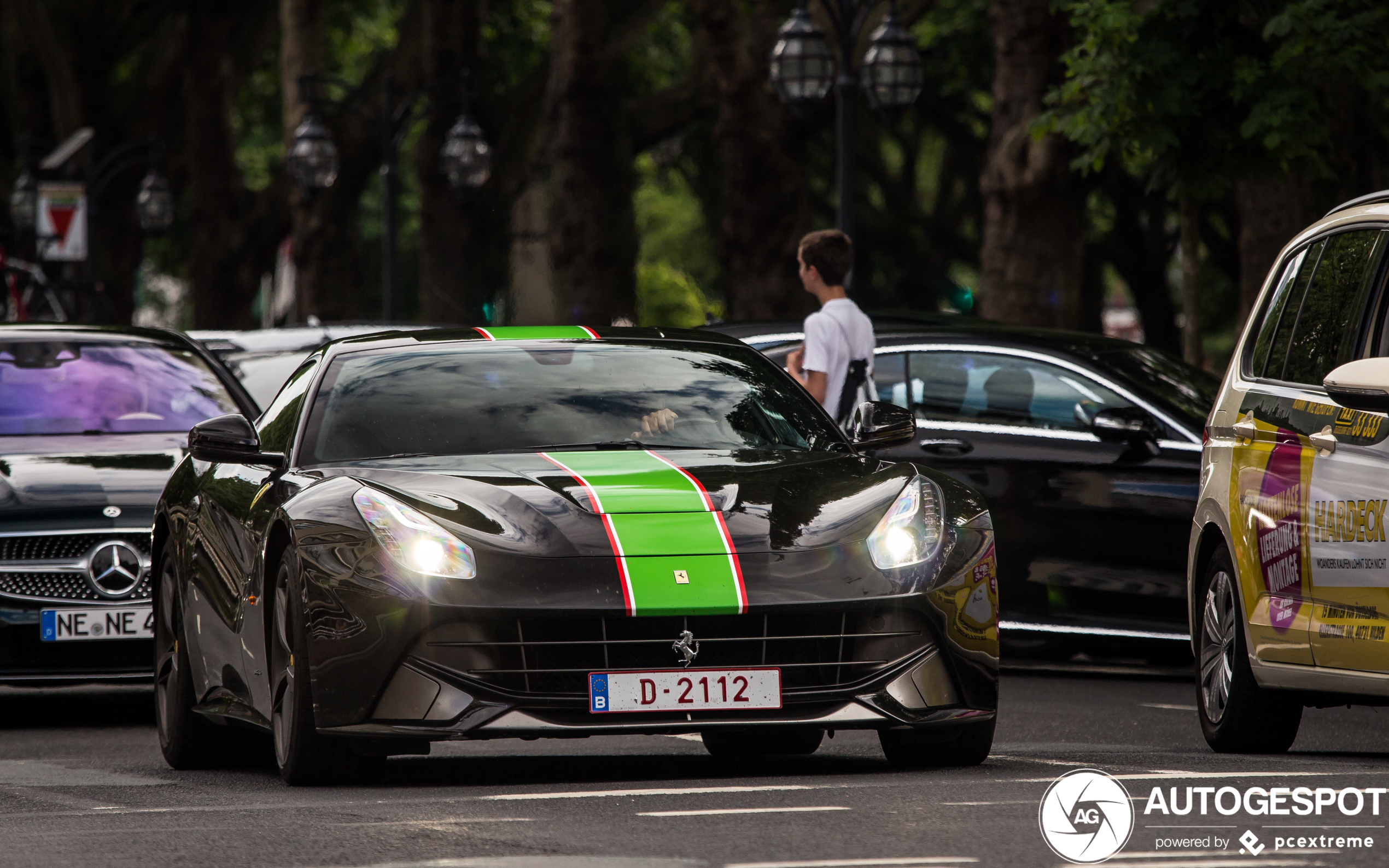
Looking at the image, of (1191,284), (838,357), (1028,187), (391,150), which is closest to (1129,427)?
(838,357)

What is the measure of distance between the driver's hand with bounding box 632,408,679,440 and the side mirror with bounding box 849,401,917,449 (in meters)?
0.64

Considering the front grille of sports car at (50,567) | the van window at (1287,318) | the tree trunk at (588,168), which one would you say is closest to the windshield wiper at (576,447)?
the van window at (1287,318)

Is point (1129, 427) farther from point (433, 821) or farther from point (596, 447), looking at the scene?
point (433, 821)

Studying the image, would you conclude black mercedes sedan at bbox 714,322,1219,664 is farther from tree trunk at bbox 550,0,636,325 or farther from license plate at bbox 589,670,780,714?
tree trunk at bbox 550,0,636,325

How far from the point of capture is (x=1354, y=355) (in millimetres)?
7836

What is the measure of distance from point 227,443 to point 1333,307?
3.54 meters

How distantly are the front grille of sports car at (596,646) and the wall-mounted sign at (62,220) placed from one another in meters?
24.6

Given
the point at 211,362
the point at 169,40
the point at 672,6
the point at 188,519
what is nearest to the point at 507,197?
the point at 672,6

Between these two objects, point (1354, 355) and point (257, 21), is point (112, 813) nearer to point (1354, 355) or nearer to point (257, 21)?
point (1354, 355)

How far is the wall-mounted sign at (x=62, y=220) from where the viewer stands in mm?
30609

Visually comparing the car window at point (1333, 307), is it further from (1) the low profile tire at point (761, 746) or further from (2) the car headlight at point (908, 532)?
(1) the low profile tire at point (761, 746)

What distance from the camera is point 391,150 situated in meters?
28.5

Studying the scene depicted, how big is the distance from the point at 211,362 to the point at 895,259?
32.4m

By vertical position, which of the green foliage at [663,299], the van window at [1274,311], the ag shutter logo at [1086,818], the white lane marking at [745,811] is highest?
the van window at [1274,311]
